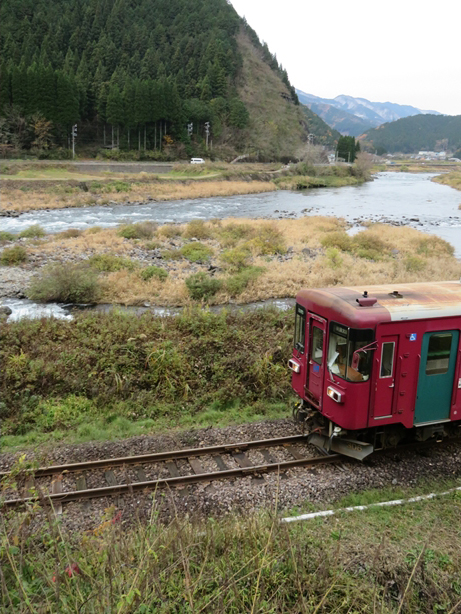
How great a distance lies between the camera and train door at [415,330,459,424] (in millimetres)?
8688

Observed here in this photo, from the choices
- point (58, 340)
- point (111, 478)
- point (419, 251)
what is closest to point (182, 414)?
point (111, 478)

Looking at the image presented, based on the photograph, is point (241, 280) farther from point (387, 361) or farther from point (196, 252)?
point (387, 361)

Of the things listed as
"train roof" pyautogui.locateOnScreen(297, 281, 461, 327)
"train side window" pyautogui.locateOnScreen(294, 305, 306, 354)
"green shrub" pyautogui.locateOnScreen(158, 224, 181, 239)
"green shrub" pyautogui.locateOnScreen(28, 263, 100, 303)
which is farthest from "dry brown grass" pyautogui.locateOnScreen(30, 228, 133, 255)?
"train roof" pyautogui.locateOnScreen(297, 281, 461, 327)

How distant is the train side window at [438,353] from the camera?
8703 millimetres

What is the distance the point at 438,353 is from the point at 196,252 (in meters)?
20.5

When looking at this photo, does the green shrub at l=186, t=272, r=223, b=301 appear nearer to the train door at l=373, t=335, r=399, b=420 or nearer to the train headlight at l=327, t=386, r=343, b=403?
the train headlight at l=327, t=386, r=343, b=403

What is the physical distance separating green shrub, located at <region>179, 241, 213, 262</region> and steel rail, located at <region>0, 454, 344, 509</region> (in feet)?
63.8

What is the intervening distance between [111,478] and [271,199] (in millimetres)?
55888

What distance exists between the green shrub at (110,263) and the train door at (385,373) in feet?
57.2

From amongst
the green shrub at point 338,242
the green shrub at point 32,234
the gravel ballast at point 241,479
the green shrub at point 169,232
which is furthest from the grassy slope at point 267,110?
the gravel ballast at point 241,479

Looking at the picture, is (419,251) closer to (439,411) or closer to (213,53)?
(439,411)

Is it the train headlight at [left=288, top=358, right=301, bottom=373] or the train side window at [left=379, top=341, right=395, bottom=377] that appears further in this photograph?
the train headlight at [left=288, top=358, right=301, bottom=373]

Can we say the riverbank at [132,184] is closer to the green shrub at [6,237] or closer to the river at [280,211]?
the river at [280,211]

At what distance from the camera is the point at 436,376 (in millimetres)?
8852
